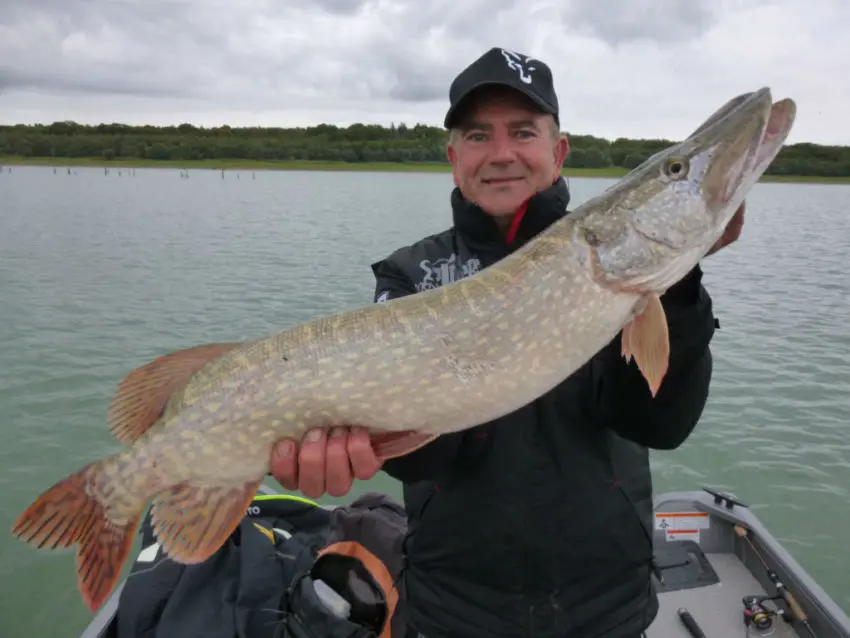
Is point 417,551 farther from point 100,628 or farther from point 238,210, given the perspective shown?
point 238,210

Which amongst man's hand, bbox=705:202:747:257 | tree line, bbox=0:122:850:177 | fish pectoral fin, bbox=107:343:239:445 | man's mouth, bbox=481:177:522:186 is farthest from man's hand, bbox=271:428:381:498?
tree line, bbox=0:122:850:177

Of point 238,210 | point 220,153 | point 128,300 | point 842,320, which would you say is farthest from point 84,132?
point 842,320

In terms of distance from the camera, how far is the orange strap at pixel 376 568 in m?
2.21

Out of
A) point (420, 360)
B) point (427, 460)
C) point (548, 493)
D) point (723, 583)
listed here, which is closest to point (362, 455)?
point (427, 460)

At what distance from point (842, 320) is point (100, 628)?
10379 millimetres

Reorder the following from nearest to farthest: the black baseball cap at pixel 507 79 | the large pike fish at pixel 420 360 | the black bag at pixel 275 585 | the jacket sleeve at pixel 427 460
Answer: the large pike fish at pixel 420 360, the jacket sleeve at pixel 427 460, the black baseball cap at pixel 507 79, the black bag at pixel 275 585

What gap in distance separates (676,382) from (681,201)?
45 centimetres

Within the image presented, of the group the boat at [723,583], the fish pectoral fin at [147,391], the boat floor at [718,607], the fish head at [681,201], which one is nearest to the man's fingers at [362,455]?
the fish pectoral fin at [147,391]

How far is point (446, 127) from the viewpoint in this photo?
2.16 meters

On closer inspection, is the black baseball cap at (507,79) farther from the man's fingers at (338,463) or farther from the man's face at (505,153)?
the man's fingers at (338,463)

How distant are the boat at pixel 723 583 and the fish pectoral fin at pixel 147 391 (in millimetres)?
954

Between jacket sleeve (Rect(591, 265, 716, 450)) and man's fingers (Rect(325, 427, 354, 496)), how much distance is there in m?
0.70

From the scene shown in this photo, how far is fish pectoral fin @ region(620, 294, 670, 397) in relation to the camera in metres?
1.56

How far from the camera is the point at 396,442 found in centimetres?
176
